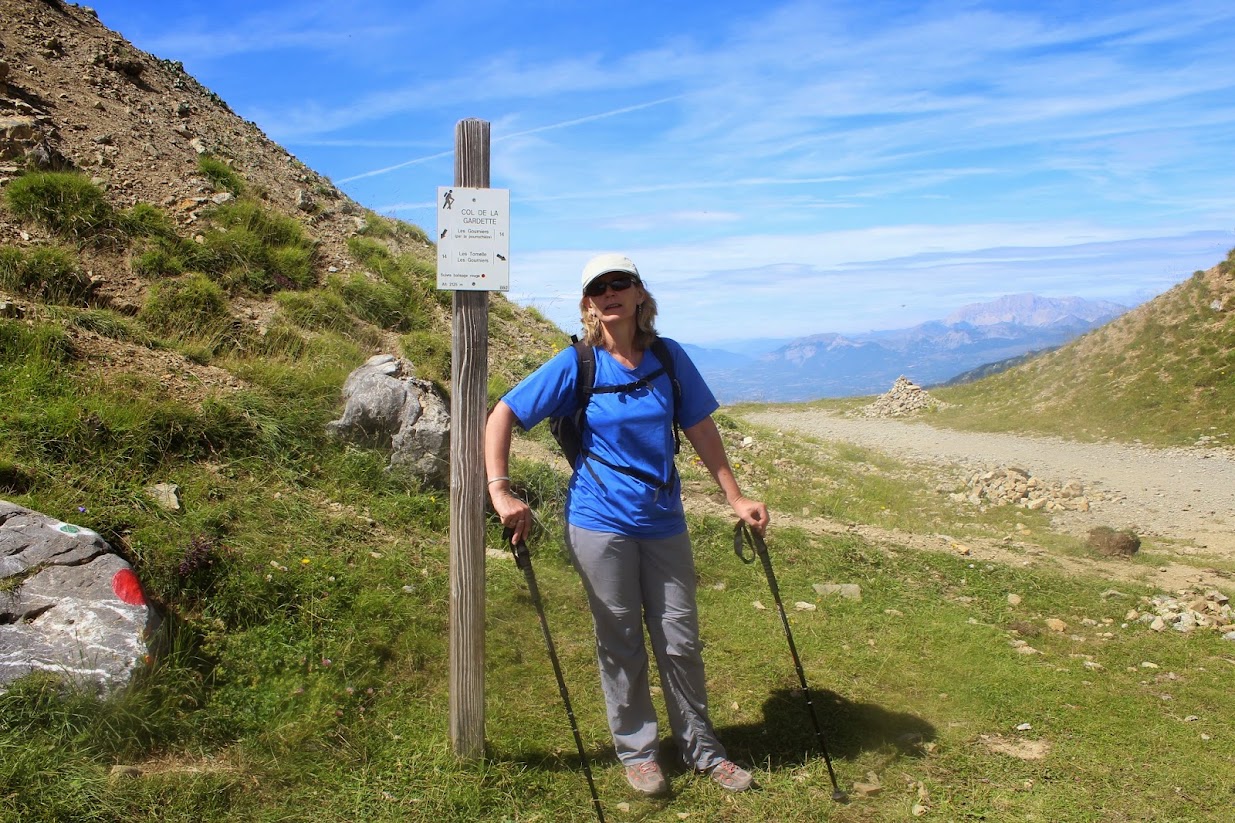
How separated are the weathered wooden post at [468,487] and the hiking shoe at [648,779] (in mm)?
790

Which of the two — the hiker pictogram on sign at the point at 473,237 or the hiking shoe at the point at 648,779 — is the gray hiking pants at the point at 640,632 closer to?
the hiking shoe at the point at 648,779

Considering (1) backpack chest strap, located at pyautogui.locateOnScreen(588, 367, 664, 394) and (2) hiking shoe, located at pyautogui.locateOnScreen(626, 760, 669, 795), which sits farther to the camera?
(2) hiking shoe, located at pyautogui.locateOnScreen(626, 760, 669, 795)

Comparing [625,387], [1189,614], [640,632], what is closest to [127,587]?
[640,632]

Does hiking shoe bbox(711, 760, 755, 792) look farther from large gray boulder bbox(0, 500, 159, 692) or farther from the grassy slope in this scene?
large gray boulder bbox(0, 500, 159, 692)

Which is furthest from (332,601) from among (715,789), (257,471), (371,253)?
(371,253)

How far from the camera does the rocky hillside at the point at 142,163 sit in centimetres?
885

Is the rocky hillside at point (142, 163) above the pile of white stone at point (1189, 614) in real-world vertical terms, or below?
above

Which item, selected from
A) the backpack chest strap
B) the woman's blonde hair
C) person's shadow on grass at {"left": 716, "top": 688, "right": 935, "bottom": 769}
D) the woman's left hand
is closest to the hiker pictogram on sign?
the woman's blonde hair

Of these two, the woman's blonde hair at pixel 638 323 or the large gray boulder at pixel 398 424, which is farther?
the large gray boulder at pixel 398 424

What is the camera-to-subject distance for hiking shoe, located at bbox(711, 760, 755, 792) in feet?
13.4

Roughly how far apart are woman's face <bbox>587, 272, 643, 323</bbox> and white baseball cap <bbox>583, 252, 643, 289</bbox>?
0.02 metres

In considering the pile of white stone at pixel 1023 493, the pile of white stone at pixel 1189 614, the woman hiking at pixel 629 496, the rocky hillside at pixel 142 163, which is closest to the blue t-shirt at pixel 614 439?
the woman hiking at pixel 629 496

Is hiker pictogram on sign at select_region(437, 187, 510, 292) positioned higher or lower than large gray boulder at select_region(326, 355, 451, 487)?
higher

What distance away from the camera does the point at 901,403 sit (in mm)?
27781
